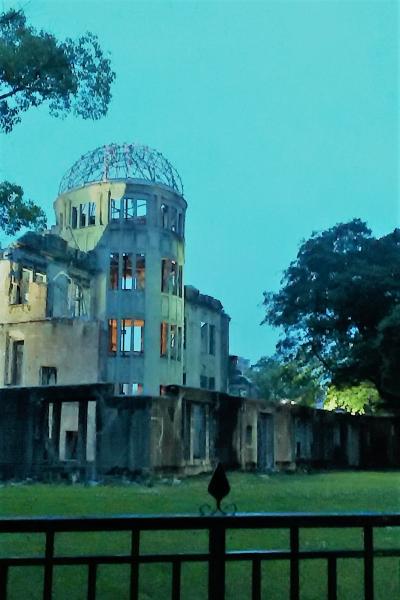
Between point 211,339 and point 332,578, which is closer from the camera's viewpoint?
point 332,578

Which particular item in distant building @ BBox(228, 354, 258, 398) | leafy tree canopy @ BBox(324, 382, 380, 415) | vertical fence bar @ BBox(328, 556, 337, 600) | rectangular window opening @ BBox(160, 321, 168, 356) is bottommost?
vertical fence bar @ BBox(328, 556, 337, 600)

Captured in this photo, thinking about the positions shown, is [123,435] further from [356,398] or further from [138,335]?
[356,398]

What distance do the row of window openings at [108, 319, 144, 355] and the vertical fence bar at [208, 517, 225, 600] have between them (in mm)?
23171

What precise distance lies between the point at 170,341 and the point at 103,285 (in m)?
3.08

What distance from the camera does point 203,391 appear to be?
1838 centimetres

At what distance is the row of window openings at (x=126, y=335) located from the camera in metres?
26.3

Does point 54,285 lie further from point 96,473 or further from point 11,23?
point 11,23

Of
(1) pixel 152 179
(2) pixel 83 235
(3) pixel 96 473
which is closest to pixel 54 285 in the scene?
(2) pixel 83 235

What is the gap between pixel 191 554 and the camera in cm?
316

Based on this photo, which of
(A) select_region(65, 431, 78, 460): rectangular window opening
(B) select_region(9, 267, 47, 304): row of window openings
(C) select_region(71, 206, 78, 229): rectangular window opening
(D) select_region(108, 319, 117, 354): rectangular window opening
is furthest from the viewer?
(C) select_region(71, 206, 78, 229): rectangular window opening

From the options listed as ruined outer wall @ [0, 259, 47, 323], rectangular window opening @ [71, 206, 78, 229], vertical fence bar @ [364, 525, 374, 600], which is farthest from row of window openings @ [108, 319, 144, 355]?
vertical fence bar @ [364, 525, 374, 600]

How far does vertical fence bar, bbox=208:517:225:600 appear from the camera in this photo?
315 cm

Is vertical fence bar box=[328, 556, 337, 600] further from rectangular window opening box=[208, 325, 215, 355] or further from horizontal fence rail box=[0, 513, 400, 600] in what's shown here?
rectangular window opening box=[208, 325, 215, 355]

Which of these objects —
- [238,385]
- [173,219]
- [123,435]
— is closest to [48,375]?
[173,219]
